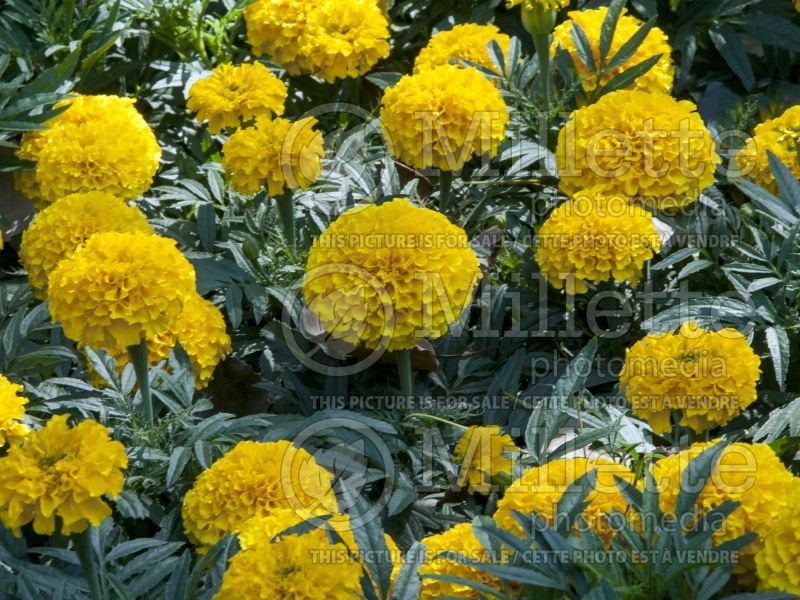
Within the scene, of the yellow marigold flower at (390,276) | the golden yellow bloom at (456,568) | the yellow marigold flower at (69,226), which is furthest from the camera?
the yellow marigold flower at (69,226)

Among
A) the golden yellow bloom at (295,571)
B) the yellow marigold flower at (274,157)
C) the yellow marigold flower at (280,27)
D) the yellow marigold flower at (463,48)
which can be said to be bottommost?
the golden yellow bloom at (295,571)

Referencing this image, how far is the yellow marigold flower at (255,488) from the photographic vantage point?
1.72m

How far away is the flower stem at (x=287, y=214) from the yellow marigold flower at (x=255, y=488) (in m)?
0.64

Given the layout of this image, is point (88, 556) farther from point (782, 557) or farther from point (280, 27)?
point (280, 27)

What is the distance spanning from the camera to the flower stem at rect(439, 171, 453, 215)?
2414 millimetres

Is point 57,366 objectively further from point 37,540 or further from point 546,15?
point 546,15

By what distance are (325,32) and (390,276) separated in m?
1.08

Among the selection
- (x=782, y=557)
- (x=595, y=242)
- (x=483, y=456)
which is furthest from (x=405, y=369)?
(x=782, y=557)

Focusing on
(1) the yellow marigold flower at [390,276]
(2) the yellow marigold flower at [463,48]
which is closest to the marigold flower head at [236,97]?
(2) the yellow marigold flower at [463,48]

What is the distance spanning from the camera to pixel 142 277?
70.9 inches

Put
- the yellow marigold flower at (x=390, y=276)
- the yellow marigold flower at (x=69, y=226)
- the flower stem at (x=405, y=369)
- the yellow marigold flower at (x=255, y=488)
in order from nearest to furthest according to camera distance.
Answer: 1. the yellow marigold flower at (x=255, y=488)
2. the yellow marigold flower at (x=390, y=276)
3. the flower stem at (x=405, y=369)
4. the yellow marigold flower at (x=69, y=226)

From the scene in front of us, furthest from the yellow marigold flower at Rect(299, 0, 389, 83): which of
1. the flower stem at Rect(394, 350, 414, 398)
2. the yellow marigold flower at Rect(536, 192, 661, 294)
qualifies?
the flower stem at Rect(394, 350, 414, 398)

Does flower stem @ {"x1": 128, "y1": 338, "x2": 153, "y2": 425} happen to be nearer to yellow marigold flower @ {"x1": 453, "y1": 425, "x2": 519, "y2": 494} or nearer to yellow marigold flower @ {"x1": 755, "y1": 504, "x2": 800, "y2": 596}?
yellow marigold flower @ {"x1": 453, "y1": 425, "x2": 519, "y2": 494}

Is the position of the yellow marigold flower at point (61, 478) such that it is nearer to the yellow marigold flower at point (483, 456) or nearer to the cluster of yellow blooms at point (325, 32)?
the yellow marigold flower at point (483, 456)
